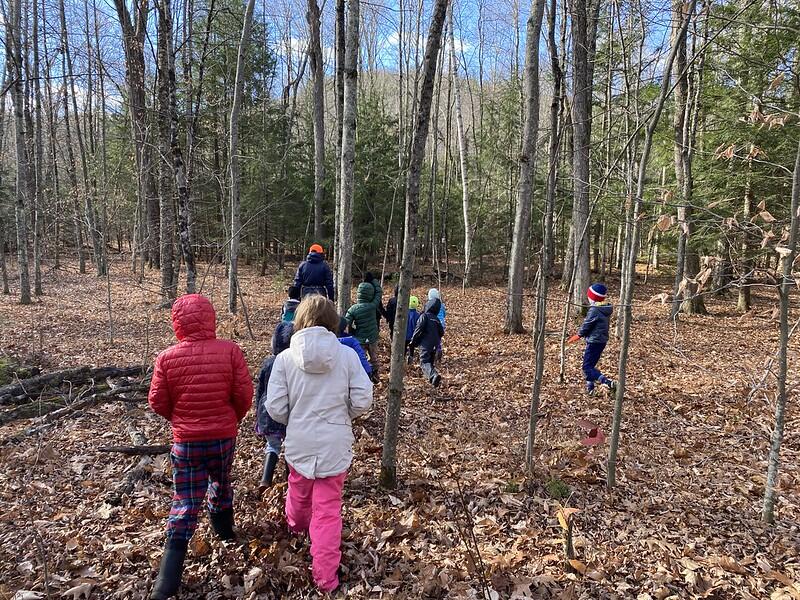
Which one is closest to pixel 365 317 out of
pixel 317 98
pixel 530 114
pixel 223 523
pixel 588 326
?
pixel 588 326

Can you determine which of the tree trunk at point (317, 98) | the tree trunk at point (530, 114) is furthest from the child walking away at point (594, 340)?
the tree trunk at point (317, 98)

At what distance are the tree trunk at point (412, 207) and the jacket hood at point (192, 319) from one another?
1464 mm

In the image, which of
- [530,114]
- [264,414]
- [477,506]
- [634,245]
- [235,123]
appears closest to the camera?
[634,245]

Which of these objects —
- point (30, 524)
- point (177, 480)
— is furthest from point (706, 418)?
point (30, 524)

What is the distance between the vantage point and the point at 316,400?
2939mm

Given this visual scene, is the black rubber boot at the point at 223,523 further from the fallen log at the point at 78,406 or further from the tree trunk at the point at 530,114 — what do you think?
the tree trunk at the point at 530,114

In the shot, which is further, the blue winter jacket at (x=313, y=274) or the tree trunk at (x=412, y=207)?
the blue winter jacket at (x=313, y=274)

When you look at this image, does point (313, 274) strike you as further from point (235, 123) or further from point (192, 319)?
point (235, 123)

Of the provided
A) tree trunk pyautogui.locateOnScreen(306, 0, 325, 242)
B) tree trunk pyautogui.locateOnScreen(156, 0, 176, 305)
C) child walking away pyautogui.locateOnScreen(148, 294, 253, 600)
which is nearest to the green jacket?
child walking away pyautogui.locateOnScreen(148, 294, 253, 600)

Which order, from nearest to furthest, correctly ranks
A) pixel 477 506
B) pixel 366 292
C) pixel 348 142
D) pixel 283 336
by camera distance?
pixel 477 506 → pixel 283 336 → pixel 366 292 → pixel 348 142

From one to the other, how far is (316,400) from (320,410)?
0.23ft

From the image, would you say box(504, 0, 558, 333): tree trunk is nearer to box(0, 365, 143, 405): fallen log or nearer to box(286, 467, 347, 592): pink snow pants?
box(286, 467, 347, 592): pink snow pants

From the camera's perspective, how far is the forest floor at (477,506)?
3037 mm

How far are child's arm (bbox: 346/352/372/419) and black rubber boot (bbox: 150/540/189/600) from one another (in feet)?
4.51
